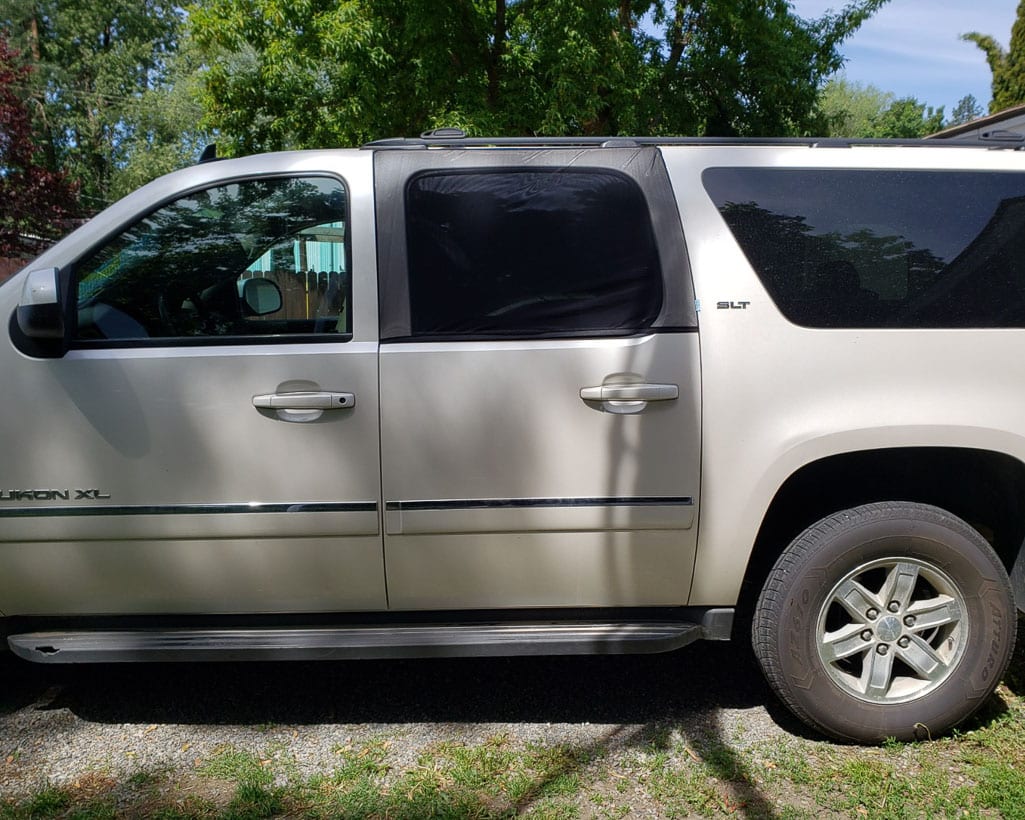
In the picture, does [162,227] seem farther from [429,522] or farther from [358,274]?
[429,522]

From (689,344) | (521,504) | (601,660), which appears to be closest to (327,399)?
(521,504)

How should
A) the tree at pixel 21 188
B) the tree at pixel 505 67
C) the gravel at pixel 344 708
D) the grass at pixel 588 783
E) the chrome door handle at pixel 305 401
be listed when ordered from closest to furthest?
the grass at pixel 588 783 < the chrome door handle at pixel 305 401 < the gravel at pixel 344 708 < the tree at pixel 505 67 < the tree at pixel 21 188

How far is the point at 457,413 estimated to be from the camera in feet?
9.73

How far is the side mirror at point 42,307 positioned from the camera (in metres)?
2.83

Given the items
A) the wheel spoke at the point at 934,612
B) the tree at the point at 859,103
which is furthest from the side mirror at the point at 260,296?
the tree at the point at 859,103

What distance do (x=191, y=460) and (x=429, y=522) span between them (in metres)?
0.82

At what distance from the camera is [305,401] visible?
2.94 metres

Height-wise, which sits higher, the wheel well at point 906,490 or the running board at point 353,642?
the wheel well at point 906,490

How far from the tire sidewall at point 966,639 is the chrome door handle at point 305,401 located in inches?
65.6

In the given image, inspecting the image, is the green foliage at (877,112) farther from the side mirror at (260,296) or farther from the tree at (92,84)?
the side mirror at (260,296)

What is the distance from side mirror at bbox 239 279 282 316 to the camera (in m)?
3.17

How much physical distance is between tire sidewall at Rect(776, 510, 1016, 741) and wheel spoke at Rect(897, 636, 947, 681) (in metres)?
0.06

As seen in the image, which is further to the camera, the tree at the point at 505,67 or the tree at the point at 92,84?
the tree at the point at 92,84

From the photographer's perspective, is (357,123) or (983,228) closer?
(983,228)
